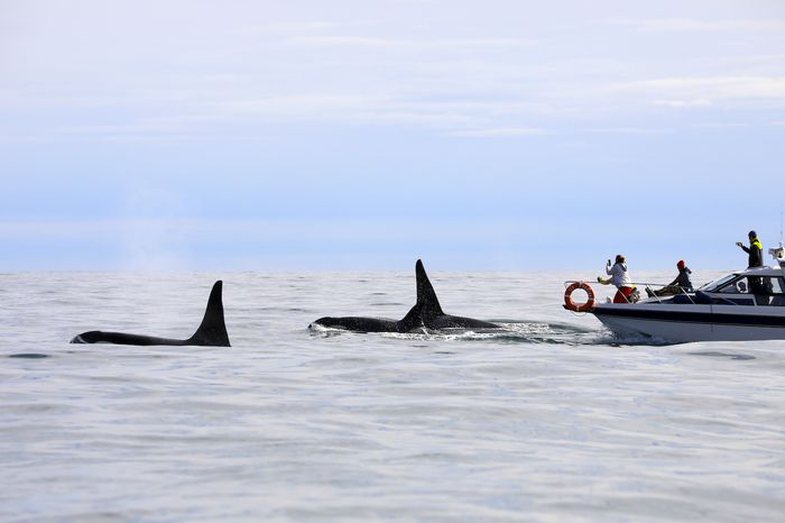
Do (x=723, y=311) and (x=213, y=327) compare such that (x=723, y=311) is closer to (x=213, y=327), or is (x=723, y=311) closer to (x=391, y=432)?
(x=213, y=327)

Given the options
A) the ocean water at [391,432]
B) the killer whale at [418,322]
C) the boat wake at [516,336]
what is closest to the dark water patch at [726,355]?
the ocean water at [391,432]

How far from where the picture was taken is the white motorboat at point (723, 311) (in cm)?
2411

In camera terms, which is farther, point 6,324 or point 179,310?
point 179,310

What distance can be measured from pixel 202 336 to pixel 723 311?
35.8ft

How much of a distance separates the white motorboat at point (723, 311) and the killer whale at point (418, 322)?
3368 millimetres

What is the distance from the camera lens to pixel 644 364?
19484 mm

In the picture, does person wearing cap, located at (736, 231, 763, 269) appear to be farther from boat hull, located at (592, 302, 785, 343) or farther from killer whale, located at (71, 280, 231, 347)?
killer whale, located at (71, 280, 231, 347)

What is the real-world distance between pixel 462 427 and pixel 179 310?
27.4 m

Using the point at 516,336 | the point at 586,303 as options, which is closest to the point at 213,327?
the point at 516,336

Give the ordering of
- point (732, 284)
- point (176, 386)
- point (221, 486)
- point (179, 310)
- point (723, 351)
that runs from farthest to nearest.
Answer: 1. point (179, 310)
2. point (732, 284)
3. point (723, 351)
4. point (176, 386)
5. point (221, 486)

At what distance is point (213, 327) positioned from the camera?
21.1 m

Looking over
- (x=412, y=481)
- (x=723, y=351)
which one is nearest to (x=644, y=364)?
(x=723, y=351)

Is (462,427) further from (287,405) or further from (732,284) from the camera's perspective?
(732,284)

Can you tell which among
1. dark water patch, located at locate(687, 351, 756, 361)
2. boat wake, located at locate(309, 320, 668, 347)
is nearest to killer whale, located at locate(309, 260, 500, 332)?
boat wake, located at locate(309, 320, 668, 347)
